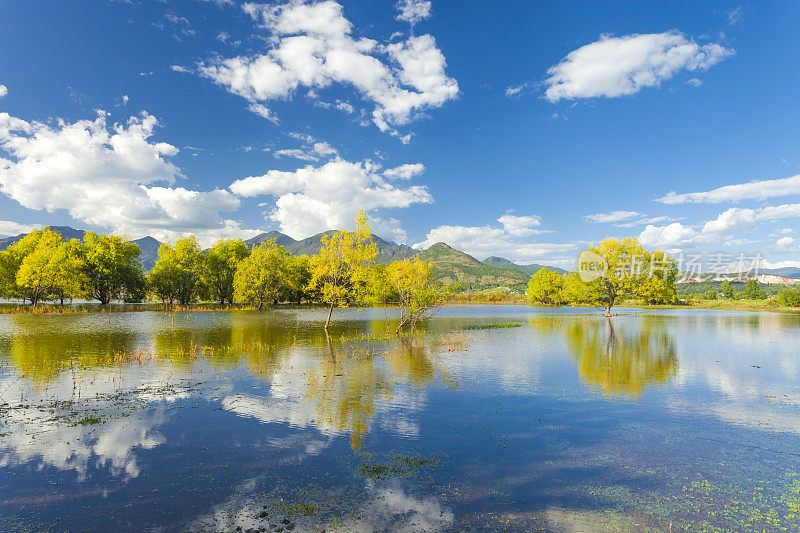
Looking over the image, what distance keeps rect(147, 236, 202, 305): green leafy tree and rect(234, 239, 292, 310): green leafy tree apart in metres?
18.7

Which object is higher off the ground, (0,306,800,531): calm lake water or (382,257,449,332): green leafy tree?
(382,257,449,332): green leafy tree

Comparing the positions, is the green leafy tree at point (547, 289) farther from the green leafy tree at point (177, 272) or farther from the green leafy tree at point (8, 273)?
the green leafy tree at point (8, 273)

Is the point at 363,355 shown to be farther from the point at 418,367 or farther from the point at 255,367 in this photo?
the point at 255,367

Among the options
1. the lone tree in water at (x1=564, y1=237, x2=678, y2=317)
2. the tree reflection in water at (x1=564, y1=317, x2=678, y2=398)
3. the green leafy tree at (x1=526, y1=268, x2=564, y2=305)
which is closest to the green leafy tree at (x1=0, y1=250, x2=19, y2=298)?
the tree reflection in water at (x1=564, y1=317, x2=678, y2=398)

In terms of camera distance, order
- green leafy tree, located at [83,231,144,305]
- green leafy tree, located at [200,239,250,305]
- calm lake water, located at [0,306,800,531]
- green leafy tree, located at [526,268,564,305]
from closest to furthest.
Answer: calm lake water, located at [0,306,800,531], green leafy tree, located at [83,231,144,305], green leafy tree, located at [200,239,250,305], green leafy tree, located at [526,268,564,305]

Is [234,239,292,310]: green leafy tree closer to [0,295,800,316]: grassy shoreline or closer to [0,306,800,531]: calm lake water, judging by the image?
[0,295,800,316]: grassy shoreline

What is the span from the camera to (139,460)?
11.8m

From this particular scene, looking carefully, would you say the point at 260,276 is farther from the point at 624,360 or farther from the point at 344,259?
the point at 624,360

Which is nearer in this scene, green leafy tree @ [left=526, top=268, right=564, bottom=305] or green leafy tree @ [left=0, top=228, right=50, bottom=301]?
green leafy tree @ [left=0, top=228, right=50, bottom=301]

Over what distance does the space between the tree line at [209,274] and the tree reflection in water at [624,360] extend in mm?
16513

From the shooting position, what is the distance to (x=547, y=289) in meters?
172

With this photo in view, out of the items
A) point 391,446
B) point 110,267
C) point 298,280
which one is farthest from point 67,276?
point 391,446

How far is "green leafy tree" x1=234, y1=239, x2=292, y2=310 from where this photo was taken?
352ft

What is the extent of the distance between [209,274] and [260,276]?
2438 centimetres
